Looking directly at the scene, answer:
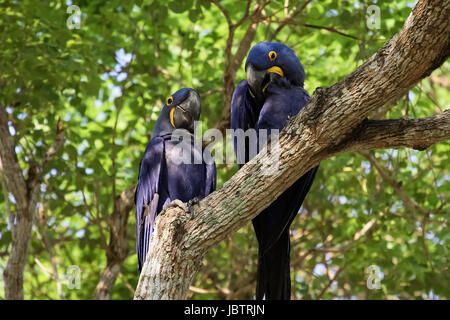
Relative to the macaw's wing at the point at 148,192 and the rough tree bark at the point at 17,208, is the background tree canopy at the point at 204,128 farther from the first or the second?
the macaw's wing at the point at 148,192

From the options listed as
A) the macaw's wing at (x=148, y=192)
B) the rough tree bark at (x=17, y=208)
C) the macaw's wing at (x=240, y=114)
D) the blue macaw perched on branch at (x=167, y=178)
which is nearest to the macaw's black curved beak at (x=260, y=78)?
the macaw's wing at (x=240, y=114)

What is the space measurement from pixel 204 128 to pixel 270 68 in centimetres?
223

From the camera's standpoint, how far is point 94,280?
671 cm

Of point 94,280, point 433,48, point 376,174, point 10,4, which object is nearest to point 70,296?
point 94,280

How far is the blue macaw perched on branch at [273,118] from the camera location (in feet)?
12.8

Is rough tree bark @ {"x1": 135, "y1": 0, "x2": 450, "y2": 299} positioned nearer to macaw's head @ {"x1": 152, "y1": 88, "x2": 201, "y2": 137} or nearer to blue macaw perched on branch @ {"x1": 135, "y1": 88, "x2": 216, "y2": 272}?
blue macaw perched on branch @ {"x1": 135, "y1": 88, "x2": 216, "y2": 272}

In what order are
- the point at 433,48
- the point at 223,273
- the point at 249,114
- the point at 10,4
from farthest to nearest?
1. the point at 223,273
2. the point at 10,4
3. the point at 249,114
4. the point at 433,48

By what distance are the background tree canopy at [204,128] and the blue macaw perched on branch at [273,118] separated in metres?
0.91

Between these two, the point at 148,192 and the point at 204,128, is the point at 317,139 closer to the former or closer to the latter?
the point at 148,192

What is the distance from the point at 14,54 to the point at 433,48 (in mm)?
4091

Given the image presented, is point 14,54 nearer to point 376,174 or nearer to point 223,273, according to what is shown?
point 223,273

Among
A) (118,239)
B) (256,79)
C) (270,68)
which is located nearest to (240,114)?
(256,79)

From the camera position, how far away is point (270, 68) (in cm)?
421

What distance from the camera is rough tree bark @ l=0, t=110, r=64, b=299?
16.4ft
